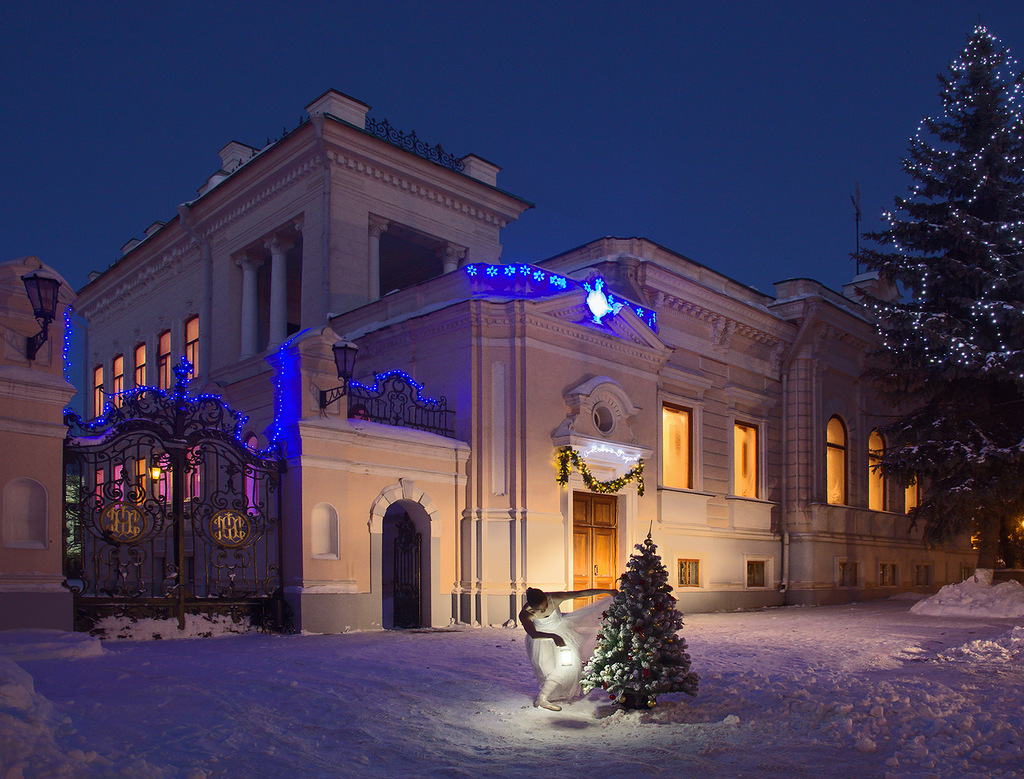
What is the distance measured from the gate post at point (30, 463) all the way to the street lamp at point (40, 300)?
Answer: 3.6 inches

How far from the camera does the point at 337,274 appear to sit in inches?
878

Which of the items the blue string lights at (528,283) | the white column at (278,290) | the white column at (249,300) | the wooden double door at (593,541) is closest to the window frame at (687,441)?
the wooden double door at (593,541)

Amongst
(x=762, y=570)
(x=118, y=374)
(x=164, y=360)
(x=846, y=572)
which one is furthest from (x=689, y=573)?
(x=118, y=374)

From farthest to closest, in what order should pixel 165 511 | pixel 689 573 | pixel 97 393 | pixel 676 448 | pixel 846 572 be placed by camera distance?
pixel 97 393
pixel 846 572
pixel 676 448
pixel 689 573
pixel 165 511

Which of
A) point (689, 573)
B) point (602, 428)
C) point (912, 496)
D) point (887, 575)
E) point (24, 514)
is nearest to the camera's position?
point (24, 514)

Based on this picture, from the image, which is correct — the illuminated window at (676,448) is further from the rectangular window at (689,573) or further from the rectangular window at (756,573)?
the rectangular window at (756,573)

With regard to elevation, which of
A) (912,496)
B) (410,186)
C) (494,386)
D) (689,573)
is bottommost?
(689,573)

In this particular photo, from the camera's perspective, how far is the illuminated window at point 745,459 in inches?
906

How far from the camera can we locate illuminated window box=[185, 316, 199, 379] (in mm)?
27203

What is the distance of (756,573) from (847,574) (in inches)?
150

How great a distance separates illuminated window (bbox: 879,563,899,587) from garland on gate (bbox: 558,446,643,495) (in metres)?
12.6

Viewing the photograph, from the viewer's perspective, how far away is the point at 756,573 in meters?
23.1

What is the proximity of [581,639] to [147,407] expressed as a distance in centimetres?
768

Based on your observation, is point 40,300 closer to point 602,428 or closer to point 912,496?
point 602,428
